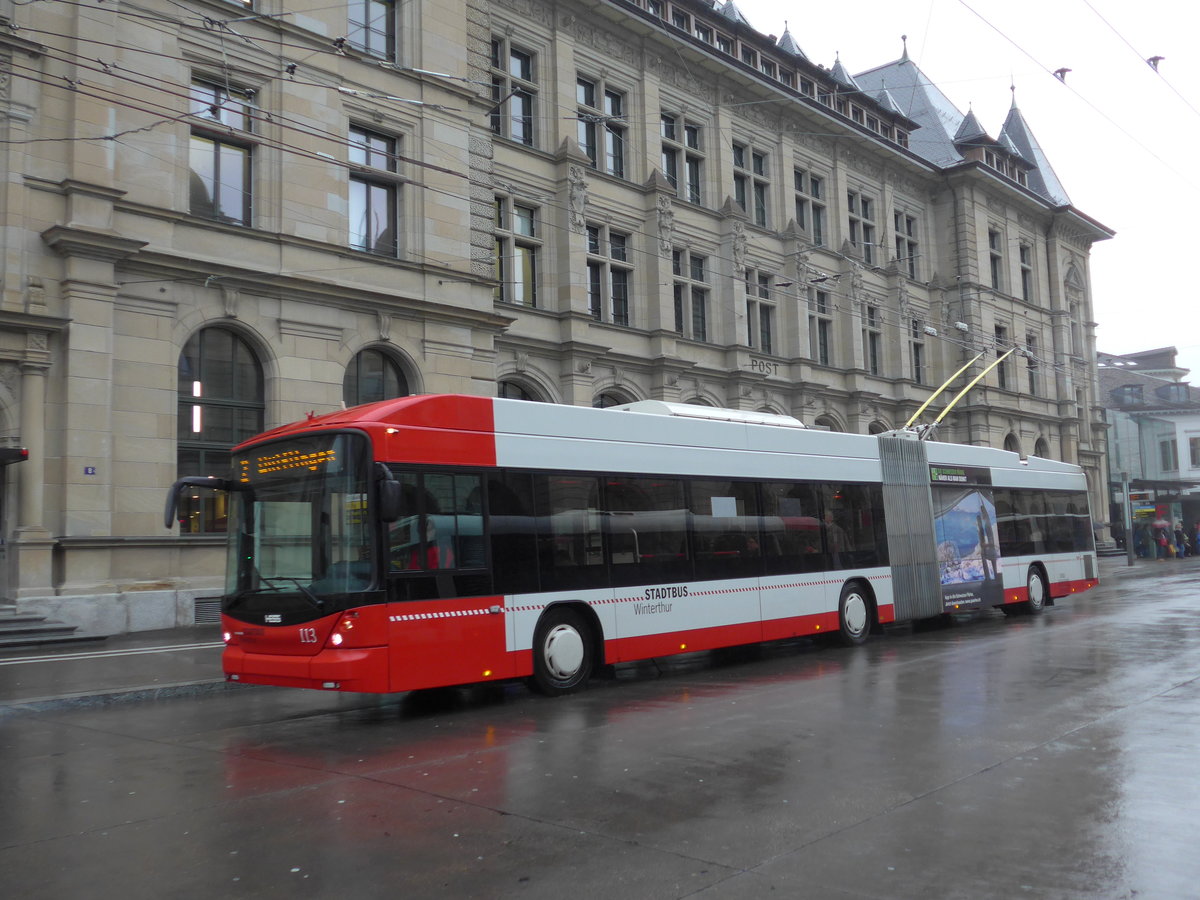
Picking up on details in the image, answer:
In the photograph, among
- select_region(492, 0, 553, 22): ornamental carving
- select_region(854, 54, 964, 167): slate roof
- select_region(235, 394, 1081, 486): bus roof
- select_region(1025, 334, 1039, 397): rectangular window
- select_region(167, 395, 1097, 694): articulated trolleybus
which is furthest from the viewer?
select_region(1025, 334, 1039, 397): rectangular window

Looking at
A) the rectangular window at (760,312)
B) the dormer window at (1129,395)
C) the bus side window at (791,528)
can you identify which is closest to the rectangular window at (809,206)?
the rectangular window at (760,312)

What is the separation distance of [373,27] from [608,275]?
9.22 m

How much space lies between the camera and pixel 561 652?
1151 cm

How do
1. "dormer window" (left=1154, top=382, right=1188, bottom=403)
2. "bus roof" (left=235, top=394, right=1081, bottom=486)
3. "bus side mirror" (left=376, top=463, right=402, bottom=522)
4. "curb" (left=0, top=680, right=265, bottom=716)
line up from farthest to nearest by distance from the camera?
1. "dormer window" (left=1154, top=382, right=1188, bottom=403)
2. "curb" (left=0, top=680, right=265, bottom=716)
3. "bus roof" (left=235, top=394, right=1081, bottom=486)
4. "bus side mirror" (left=376, top=463, right=402, bottom=522)

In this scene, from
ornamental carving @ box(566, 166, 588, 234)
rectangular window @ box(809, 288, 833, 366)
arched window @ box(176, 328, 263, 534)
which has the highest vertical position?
ornamental carving @ box(566, 166, 588, 234)

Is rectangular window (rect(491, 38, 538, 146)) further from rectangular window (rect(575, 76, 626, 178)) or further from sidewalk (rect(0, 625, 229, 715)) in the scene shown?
sidewalk (rect(0, 625, 229, 715))

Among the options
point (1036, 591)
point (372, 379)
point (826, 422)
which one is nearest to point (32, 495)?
point (372, 379)

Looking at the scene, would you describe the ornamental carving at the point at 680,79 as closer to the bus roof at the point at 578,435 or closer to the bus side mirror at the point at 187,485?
the bus roof at the point at 578,435

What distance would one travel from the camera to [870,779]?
269 inches

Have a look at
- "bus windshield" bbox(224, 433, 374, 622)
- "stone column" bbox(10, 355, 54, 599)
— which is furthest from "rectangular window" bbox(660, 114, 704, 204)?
"bus windshield" bbox(224, 433, 374, 622)

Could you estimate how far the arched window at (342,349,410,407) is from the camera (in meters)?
21.8

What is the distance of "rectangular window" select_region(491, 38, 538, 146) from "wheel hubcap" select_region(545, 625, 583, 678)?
696 inches

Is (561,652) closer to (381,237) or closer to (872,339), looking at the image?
(381,237)

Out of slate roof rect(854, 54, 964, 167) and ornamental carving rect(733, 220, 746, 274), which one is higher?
slate roof rect(854, 54, 964, 167)
